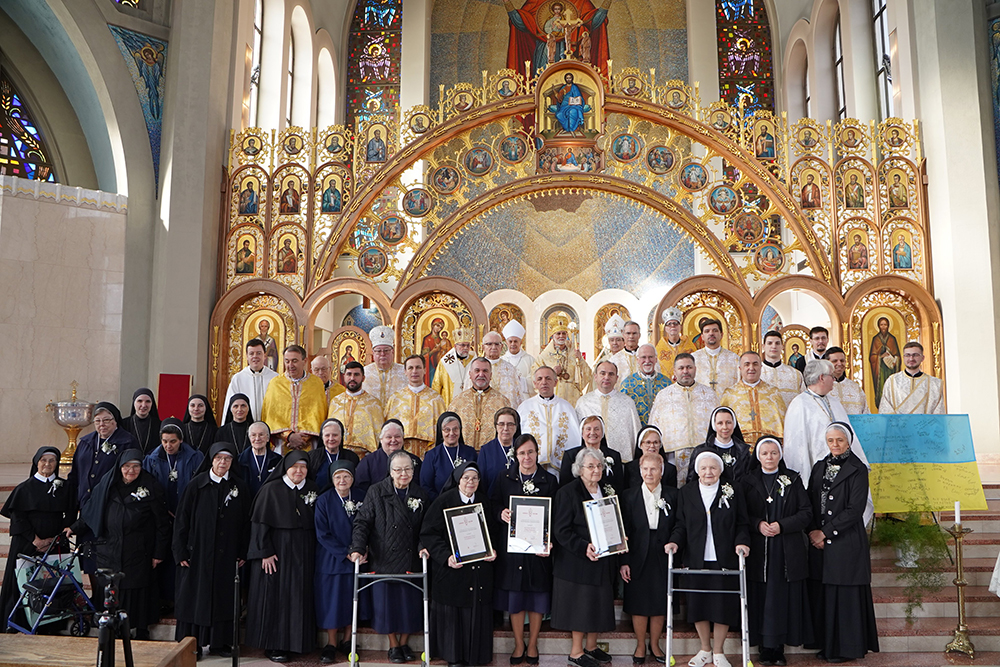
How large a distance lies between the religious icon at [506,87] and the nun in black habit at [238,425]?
5831 mm

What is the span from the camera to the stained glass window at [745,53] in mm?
17031

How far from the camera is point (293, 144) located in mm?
11195

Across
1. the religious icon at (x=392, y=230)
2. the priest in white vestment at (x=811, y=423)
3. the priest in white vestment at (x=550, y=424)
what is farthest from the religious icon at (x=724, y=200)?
the priest in white vestment at (x=550, y=424)

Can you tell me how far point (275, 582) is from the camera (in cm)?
606

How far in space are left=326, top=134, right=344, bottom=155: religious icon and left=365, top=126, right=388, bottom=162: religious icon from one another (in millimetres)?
340

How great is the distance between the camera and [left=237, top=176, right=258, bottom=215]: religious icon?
1119 cm

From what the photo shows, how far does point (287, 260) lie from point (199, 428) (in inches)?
162

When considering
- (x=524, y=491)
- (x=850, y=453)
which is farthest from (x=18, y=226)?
(x=850, y=453)

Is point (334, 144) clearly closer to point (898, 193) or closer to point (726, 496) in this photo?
point (898, 193)

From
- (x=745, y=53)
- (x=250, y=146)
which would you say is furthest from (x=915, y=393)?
(x=745, y=53)

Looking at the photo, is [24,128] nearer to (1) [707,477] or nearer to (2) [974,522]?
(1) [707,477]

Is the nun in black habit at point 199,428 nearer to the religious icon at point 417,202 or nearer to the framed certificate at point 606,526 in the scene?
the framed certificate at point 606,526

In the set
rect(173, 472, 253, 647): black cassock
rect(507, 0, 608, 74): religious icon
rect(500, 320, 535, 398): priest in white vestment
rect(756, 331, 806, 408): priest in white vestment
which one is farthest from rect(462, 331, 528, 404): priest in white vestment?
rect(507, 0, 608, 74): religious icon

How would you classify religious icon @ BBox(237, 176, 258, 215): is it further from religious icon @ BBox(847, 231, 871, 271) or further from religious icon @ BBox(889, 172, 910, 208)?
religious icon @ BBox(889, 172, 910, 208)
